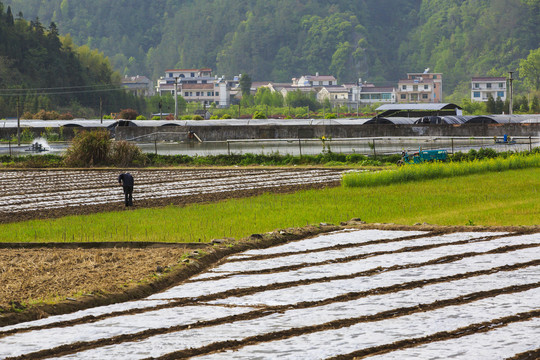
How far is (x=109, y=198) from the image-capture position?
66.7 feet

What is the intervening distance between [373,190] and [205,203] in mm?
4293

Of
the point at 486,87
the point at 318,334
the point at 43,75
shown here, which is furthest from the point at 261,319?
the point at 486,87

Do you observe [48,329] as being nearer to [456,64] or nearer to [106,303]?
[106,303]

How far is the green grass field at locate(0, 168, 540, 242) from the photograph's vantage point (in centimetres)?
1409

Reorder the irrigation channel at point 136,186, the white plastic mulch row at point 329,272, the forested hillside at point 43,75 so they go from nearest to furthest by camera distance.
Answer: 1. the white plastic mulch row at point 329,272
2. the irrigation channel at point 136,186
3. the forested hillside at point 43,75

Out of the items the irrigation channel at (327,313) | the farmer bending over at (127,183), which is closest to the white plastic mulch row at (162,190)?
the farmer bending over at (127,183)

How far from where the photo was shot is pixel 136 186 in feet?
77.4

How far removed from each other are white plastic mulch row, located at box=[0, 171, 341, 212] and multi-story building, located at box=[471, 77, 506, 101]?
107641 millimetres

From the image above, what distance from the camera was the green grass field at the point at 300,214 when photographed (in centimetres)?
1409

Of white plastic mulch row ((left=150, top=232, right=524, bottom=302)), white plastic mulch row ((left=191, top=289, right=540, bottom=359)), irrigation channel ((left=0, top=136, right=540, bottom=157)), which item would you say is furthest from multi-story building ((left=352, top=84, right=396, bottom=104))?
white plastic mulch row ((left=191, top=289, right=540, bottom=359))

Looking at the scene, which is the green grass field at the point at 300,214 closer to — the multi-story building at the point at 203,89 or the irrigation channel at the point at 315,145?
the irrigation channel at the point at 315,145

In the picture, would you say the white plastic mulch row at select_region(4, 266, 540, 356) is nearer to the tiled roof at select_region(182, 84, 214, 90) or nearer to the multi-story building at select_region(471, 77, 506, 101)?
the multi-story building at select_region(471, 77, 506, 101)

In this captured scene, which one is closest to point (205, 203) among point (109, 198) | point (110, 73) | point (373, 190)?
point (109, 198)

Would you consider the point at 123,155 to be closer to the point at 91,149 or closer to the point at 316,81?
the point at 91,149
